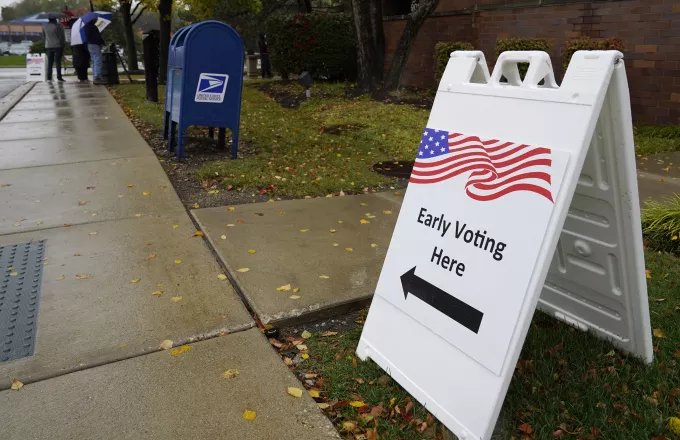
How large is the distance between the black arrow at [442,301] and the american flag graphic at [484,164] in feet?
1.44

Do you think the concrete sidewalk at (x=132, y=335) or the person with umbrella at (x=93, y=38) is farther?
the person with umbrella at (x=93, y=38)

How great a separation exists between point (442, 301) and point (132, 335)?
67.9 inches

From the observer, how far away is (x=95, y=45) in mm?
16578

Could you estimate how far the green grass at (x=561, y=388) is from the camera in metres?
2.30

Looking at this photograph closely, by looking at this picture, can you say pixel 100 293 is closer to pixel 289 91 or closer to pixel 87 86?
pixel 289 91

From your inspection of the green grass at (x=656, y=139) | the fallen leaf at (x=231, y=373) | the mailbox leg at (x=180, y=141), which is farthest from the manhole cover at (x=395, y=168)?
the fallen leaf at (x=231, y=373)

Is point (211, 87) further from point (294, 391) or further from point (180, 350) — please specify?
point (294, 391)

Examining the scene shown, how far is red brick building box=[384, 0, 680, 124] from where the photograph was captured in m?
9.13

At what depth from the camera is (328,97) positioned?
13078mm

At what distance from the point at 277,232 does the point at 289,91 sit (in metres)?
10.6

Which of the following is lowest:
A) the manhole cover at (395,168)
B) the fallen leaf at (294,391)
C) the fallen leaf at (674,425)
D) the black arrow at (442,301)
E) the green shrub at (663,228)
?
the fallen leaf at (294,391)

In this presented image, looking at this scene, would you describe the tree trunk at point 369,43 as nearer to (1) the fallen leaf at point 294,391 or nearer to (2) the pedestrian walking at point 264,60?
(2) the pedestrian walking at point 264,60

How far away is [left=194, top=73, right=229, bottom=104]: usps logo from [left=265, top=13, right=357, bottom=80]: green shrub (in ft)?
32.3

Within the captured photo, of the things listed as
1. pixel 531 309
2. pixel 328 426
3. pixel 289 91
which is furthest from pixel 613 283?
pixel 289 91
